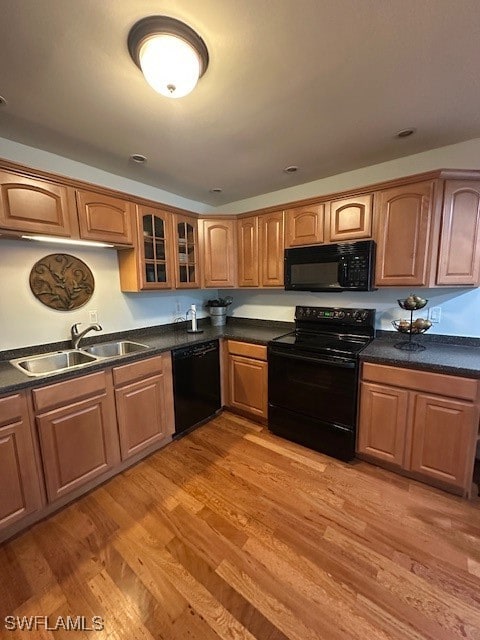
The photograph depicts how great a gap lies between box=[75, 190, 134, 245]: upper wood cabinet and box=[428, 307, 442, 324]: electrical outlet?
2619 mm

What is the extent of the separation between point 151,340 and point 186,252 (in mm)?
997

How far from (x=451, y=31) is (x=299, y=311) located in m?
2.09

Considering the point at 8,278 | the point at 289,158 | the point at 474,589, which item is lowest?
the point at 474,589

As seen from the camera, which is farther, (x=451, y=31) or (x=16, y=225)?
(x=16, y=225)

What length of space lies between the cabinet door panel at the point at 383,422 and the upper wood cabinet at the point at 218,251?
1.76 m

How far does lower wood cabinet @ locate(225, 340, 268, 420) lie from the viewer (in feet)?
8.77

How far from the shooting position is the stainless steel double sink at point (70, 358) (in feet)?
6.42

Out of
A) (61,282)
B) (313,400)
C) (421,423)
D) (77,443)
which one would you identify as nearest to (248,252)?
(313,400)

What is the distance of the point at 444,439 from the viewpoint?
181 cm

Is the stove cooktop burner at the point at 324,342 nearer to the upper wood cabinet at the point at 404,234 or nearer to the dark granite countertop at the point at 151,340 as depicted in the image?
the dark granite countertop at the point at 151,340

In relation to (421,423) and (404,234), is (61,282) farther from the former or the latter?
(421,423)

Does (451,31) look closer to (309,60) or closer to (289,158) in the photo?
(309,60)

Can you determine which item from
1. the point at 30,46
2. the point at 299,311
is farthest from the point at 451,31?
the point at 299,311

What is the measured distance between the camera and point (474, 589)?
129 cm
